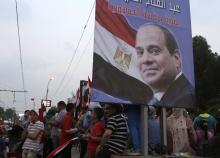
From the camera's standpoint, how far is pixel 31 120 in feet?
35.0

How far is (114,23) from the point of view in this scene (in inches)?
314

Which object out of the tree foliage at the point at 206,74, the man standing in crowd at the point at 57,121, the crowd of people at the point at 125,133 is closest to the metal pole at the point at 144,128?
the crowd of people at the point at 125,133

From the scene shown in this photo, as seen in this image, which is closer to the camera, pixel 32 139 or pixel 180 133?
pixel 180 133

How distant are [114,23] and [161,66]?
1.18 m

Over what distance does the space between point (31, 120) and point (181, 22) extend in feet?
13.8

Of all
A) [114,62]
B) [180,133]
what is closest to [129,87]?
[114,62]

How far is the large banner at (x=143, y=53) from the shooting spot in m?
7.81

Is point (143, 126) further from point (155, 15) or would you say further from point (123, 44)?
point (155, 15)

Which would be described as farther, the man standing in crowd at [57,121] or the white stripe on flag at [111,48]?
the man standing in crowd at [57,121]

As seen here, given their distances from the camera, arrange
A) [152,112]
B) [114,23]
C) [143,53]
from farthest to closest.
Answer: [152,112] < [143,53] < [114,23]

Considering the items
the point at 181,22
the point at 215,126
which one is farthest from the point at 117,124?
the point at 215,126

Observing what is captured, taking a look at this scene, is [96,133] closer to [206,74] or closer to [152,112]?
[152,112]

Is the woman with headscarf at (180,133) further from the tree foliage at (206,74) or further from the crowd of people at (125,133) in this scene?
the tree foliage at (206,74)

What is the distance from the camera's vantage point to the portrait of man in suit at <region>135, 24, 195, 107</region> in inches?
323
